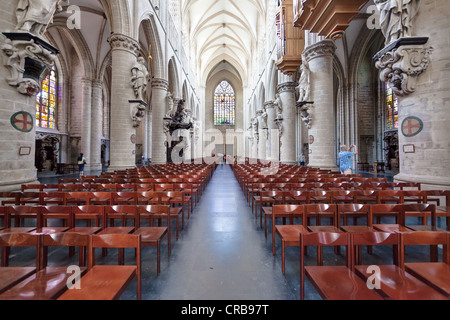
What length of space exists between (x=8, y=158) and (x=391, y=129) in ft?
66.2

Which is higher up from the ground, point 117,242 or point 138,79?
point 138,79

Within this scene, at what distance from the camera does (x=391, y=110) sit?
1662 centimetres

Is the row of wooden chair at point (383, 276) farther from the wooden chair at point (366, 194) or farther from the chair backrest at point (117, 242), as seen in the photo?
the wooden chair at point (366, 194)

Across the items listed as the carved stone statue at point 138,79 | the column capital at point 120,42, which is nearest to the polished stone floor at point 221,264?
the carved stone statue at point 138,79

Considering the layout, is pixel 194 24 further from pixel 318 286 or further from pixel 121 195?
pixel 318 286

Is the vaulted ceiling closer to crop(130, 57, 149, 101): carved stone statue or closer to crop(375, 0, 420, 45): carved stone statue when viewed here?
crop(130, 57, 149, 101): carved stone statue

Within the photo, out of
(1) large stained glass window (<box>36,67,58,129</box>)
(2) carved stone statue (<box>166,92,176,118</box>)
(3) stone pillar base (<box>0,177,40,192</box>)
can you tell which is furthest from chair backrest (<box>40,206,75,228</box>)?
(1) large stained glass window (<box>36,67,58,129</box>)

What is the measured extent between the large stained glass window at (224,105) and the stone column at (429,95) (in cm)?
3899

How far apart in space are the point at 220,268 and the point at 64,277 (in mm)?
1645

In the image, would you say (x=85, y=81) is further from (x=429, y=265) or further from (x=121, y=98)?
(x=429, y=265)

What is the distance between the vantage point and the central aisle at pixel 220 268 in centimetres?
232

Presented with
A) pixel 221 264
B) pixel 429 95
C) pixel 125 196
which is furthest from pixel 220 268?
pixel 429 95

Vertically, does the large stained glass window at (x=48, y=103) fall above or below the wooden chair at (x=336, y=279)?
above

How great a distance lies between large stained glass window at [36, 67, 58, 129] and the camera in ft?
53.8
